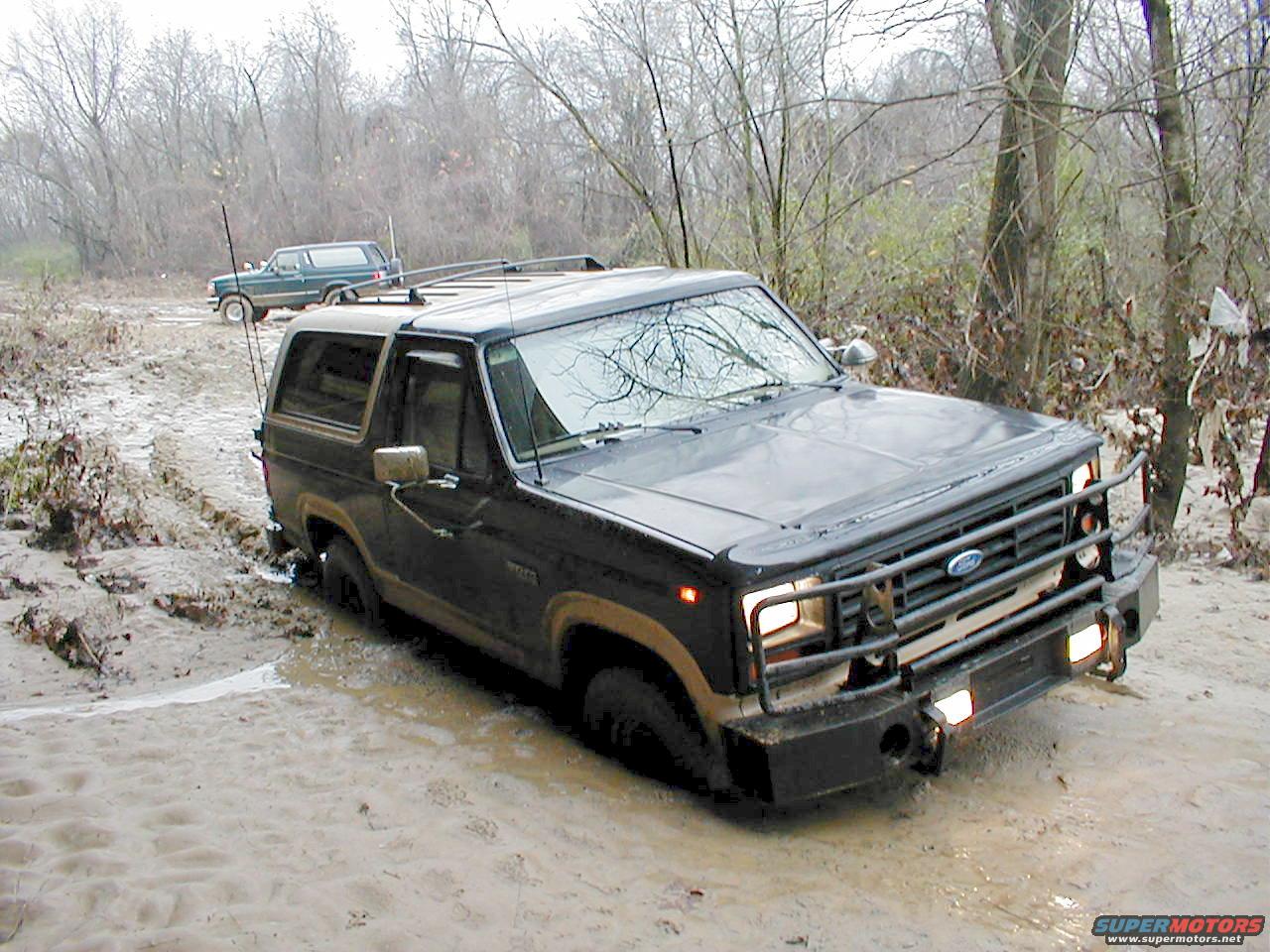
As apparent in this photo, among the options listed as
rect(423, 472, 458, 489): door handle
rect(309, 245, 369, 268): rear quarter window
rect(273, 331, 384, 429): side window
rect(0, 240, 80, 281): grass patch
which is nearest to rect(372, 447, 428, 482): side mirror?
rect(423, 472, 458, 489): door handle

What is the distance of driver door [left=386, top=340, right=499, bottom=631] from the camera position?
4.79 metres

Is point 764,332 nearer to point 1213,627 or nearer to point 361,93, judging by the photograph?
point 1213,627

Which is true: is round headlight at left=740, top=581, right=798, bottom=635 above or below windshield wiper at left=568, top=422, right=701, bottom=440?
below

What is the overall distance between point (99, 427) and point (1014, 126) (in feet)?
30.5

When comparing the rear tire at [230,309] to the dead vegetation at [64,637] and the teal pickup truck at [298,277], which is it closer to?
the teal pickup truck at [298,277]

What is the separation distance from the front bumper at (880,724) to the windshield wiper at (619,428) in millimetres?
1405

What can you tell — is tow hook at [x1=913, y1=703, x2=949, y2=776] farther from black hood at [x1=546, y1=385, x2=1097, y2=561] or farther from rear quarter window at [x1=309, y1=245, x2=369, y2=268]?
rear quarter window at [x1=309, y1=245, x2=369, y2=268]

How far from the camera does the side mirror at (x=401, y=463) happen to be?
4.61m

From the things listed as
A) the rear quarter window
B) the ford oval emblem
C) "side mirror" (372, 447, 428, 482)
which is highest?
the rear quarter window

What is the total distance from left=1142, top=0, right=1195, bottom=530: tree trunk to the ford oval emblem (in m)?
4.88

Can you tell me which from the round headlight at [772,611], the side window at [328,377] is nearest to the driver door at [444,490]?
the side window at [328,377]

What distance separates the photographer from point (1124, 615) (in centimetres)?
439

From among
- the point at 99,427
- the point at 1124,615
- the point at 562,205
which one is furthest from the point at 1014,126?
the point at 562,205

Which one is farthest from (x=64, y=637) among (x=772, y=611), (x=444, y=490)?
(x=772, y=611)
